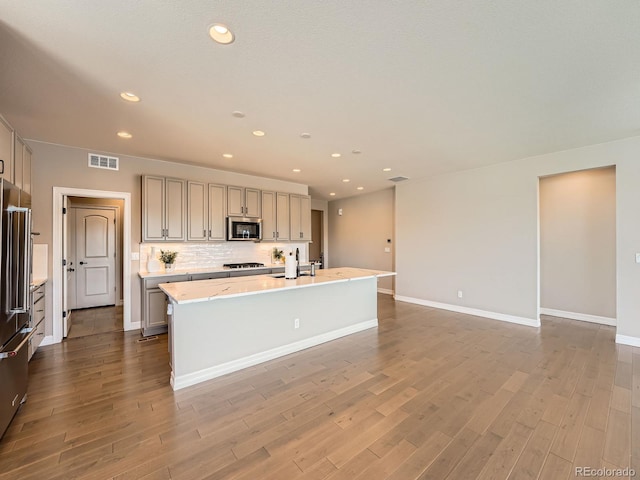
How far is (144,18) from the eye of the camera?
167 centimetres

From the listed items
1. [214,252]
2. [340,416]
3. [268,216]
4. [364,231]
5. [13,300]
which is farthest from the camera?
[364,231]

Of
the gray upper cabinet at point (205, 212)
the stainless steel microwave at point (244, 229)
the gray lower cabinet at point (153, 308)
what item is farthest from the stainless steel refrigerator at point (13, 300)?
the stainless steel microwave at point (244, 229)

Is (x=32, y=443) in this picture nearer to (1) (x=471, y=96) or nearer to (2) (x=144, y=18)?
(2) (x=144, y=18)

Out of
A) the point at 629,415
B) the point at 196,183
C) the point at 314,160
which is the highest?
the point at 314,160

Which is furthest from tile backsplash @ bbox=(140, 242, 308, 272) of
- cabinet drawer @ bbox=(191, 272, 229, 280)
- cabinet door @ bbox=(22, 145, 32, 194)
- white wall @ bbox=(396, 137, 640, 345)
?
white wall @ bbox=(396, 137, 640, 345)

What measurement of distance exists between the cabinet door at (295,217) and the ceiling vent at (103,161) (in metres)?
3.05

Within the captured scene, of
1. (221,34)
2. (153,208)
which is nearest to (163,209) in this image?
(153,208)

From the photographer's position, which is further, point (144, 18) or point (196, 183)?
point (196, 183)

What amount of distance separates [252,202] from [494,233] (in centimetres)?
442

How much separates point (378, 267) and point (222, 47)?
6347 mm

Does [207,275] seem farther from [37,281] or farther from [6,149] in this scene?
[6,149]

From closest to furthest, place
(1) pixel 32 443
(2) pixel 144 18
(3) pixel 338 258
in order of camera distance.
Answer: (2) pixel 144 18, (1) pixel 32 443, (3) pixel 338 258

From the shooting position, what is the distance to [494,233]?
4.91 meters

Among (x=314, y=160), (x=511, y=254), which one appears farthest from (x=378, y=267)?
(x=314, y=160)
